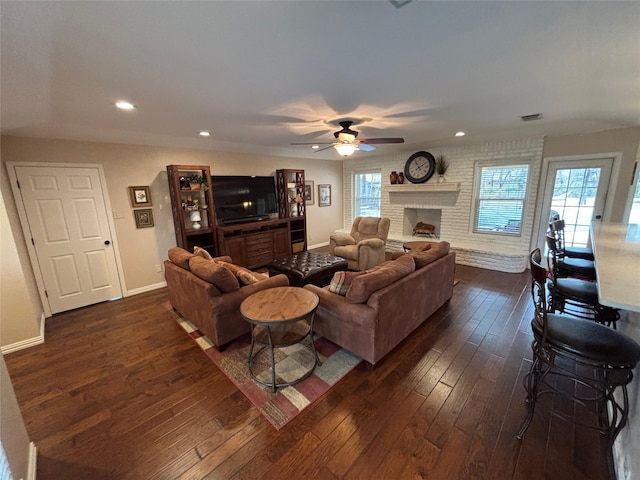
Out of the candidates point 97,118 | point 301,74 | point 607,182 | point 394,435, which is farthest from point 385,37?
point 607,182

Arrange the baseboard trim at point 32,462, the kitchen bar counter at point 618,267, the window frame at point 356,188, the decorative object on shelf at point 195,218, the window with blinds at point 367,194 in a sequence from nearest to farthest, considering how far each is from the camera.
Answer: the kitchen bar counter at point 618,267 < the baseboard trim at point 32,462 < the decorative object on shelf at point 195,218 < the window frame at point 356,188 < the window with blinds at point 367,194

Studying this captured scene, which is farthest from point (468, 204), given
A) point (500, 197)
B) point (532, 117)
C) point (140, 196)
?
point (140, 196)

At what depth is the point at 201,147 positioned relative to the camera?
14.8 feet

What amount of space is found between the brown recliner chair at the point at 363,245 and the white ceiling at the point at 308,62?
213 cm

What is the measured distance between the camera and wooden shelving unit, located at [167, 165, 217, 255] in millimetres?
4125

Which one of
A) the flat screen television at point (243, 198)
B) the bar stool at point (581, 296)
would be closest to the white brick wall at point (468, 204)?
the bar stool at point (581, 296)

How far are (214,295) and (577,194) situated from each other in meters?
5.65

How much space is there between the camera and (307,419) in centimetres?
179

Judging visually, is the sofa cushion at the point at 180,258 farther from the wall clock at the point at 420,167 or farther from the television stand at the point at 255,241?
the wall clock at the point at 420,167

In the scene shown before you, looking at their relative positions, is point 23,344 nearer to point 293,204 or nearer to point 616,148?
point 293,204

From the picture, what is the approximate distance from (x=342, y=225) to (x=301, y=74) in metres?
5.74

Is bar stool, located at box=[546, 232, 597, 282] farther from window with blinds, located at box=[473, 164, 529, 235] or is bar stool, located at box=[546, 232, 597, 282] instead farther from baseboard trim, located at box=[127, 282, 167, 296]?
baseboard trim, located at box=[127, 282, 167, 296]

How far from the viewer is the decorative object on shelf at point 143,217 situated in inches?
159

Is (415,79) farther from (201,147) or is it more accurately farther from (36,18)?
(201,147)
